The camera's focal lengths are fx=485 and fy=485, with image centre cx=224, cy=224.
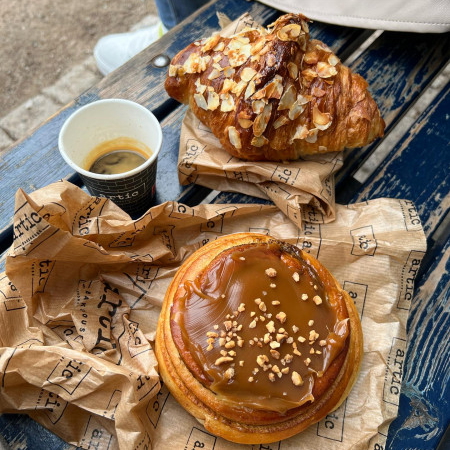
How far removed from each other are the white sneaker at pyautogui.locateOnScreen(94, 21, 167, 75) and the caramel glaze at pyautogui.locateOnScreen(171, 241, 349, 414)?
67.6 inches

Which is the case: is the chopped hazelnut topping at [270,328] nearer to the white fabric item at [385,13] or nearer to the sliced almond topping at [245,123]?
the sliced almond topping at [245,123]

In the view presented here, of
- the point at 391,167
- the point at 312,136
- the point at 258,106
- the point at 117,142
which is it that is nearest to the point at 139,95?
the point at 117,142

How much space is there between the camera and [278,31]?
1380mm

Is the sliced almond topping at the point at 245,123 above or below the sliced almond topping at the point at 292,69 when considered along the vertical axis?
below

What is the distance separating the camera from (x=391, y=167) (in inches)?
61.9

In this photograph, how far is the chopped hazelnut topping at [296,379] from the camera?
1.06 metres

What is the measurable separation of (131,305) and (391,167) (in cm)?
93

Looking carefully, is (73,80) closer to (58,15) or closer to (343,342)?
(58,15)

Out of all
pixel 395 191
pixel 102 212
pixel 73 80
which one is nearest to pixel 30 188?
pixel 102 212

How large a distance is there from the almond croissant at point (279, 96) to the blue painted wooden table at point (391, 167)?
19 centimetres

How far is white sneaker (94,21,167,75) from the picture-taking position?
252 cm

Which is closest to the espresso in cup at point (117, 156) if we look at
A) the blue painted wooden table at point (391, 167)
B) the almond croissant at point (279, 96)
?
the blue painted wooden table at point (391, 167)

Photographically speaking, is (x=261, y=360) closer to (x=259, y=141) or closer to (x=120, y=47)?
(x=259, y=141)

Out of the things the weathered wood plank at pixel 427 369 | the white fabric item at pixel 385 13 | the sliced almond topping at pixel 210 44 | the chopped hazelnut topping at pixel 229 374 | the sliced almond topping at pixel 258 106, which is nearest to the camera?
the chopped hazelnut topping at pixel 229 374
